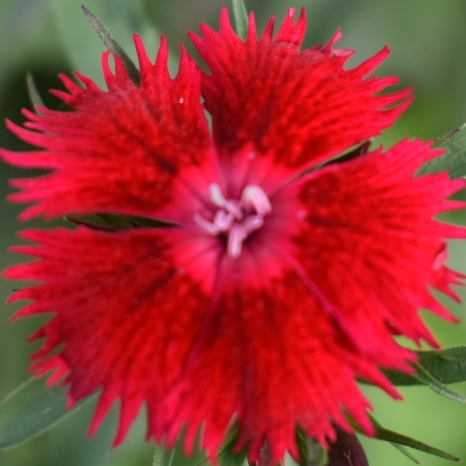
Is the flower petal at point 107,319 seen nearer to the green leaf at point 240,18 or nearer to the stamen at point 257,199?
the stamen at point 257,199

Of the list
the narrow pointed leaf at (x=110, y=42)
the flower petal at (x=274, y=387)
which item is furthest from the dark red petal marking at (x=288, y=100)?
the flower petal at (x=274, y=387)

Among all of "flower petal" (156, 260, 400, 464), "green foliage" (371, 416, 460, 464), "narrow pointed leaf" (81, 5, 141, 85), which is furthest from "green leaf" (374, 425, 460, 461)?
"narrow pointed leaf" (81, 5, 141, 85)

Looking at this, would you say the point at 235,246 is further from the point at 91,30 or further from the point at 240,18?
the point at 91,30

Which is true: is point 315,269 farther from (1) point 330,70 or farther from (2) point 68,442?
(2) point 68,442

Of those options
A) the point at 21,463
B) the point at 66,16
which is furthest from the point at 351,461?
the point at 66,16

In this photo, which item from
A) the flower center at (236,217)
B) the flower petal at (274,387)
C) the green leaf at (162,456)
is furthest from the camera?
the green leaf at (162,456)
